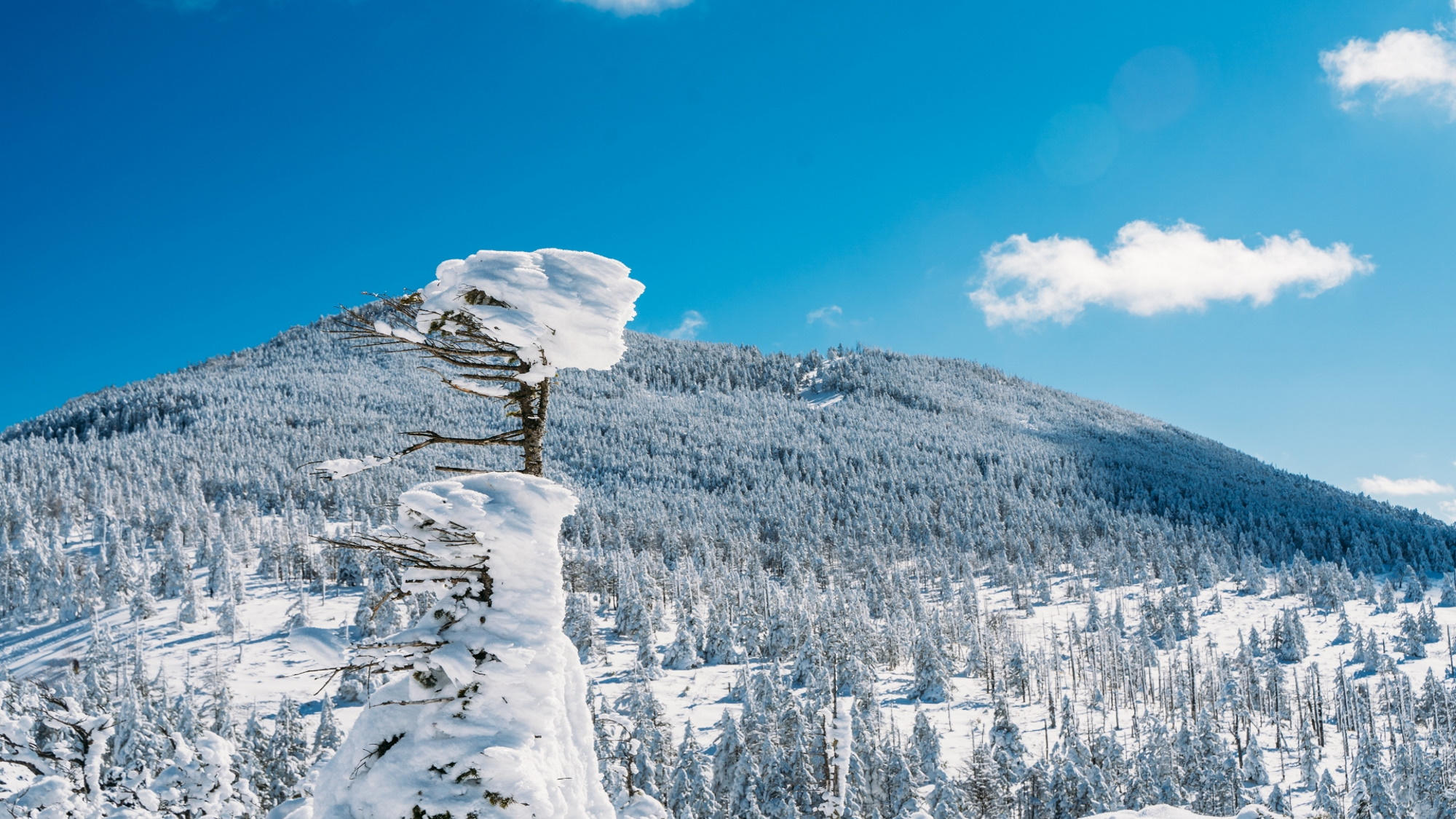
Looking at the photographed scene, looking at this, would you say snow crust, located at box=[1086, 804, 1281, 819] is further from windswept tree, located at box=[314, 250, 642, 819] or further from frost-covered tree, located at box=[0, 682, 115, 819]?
frost-covered tree, located at box=[0, 682, 115, 819]

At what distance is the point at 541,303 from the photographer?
7.16m

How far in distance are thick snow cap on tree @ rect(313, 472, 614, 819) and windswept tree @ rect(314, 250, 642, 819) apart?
0.01 metres

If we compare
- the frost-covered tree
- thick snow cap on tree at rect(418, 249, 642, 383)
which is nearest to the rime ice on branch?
thick snow cap on tree at rect(418, 249, 642, 383)

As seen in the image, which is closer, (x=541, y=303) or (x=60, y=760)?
(x=541, y=303)

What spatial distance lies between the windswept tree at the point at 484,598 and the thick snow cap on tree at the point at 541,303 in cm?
1

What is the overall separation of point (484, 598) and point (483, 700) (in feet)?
3.02

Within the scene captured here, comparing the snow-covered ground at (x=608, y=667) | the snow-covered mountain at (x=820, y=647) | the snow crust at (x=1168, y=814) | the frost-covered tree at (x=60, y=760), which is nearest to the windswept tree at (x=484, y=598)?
the snow-covered mountain at (x=820, y=647)

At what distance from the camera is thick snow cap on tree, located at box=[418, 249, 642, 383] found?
6965 millimetres

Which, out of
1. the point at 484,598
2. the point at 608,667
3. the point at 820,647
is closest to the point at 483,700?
the point at 484,598

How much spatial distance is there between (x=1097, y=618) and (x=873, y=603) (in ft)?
126

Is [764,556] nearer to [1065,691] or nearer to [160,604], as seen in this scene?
[1065,691]

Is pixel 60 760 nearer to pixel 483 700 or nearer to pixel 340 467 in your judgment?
pixel 340 467

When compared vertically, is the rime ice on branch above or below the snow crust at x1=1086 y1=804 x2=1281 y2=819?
above

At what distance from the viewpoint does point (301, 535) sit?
14038cm
